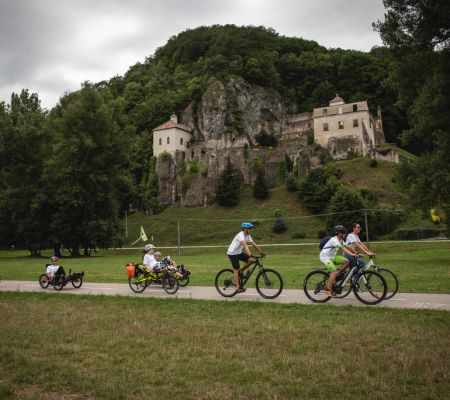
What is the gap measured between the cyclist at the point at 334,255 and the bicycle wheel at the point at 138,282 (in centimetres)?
631

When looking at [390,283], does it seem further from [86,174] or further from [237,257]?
[86,174]

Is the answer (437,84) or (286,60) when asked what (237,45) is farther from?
(437,84)

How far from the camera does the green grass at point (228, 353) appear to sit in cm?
552

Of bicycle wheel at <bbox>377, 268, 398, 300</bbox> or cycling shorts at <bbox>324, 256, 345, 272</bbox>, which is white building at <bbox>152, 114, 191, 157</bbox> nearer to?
bicycle wheel at <bbox>377, 268, 398, 300</bbox>

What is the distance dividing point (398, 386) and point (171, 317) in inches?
226

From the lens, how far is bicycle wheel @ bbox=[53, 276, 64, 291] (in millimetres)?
16266

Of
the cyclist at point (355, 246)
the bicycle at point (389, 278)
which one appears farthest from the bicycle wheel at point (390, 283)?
the cyclist at point (355, 246)

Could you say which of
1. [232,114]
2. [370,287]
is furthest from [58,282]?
[232,114]

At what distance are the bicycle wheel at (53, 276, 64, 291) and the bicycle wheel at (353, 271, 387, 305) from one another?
10.4 meters

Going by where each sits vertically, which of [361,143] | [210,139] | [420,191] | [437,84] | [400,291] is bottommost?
[400,291]

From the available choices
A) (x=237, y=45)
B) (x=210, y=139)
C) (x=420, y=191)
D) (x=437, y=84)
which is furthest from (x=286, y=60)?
(x=437, y=84)

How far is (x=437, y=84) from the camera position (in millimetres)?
18547

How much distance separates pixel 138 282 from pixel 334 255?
667cm

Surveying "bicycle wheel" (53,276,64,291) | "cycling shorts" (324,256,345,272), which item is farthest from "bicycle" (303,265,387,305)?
"bicycle wheel" (53,276,64,291)
